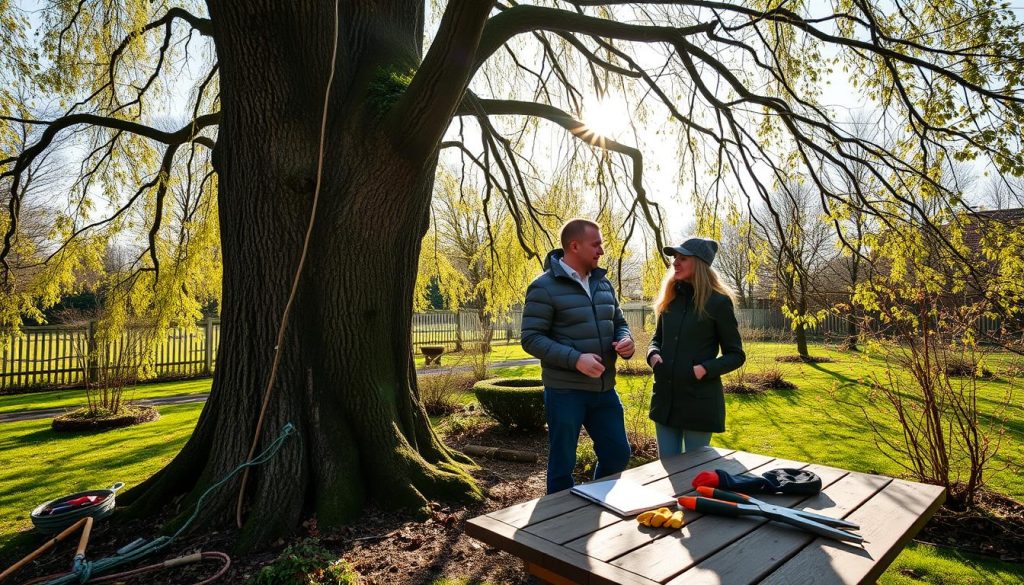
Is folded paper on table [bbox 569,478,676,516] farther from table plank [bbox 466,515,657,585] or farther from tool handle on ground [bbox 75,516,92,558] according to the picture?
tool handle on ground [bbox 75,516,92,558]

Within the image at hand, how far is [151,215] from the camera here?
7730 mm

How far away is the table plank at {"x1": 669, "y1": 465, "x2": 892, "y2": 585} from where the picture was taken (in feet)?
4.38

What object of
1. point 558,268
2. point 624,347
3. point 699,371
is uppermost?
point 558,268

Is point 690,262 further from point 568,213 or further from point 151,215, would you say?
point 151,215

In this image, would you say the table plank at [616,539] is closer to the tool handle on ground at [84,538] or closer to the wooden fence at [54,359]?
the tool handle on ground at [84,538]

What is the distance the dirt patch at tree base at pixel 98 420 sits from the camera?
727 centimetres

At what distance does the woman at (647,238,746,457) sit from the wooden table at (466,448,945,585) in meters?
0.97

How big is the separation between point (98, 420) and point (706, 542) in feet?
29.0

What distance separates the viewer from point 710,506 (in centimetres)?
174

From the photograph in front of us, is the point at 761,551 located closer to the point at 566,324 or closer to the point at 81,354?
the point at 566,324

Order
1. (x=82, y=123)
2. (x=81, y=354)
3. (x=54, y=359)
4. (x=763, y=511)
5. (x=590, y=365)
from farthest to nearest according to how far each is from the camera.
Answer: (x=54, y=359), (x=81, y=354), (x=82, y=123), (x=590, y=365), (x=763, y=511)

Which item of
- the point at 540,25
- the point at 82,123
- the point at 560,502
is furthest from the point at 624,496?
the point at 82,123

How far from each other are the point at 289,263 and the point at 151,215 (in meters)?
5.91

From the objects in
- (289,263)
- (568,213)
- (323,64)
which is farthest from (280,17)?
(568,213)
